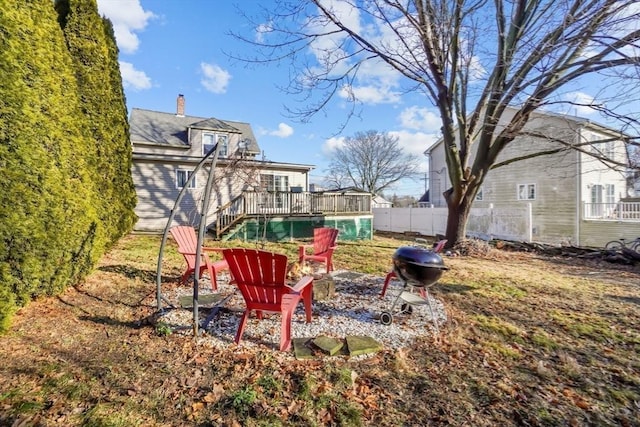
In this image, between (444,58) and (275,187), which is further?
(275,187)

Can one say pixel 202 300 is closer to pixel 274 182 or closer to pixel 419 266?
pixel 419 266

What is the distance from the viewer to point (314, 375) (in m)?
2.69

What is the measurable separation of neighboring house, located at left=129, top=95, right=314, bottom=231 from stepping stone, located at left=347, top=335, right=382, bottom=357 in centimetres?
958

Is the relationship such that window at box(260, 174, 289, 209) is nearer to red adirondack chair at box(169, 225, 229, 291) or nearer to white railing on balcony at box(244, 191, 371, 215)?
white railing on balcony at box(244, 191, 371, 215)

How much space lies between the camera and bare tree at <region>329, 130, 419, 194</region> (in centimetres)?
3209

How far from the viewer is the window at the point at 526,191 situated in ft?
53.9

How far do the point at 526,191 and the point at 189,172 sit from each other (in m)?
17.3

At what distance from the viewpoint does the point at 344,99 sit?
30.4 feet

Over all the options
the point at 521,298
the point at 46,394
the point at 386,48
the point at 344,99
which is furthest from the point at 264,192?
the point at 46,394

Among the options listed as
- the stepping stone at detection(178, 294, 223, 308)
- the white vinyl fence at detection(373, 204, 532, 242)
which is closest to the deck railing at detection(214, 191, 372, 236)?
the white vinyl fence at detection(373, 204, 532, 242)

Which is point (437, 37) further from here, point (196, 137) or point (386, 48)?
point (196, 137)

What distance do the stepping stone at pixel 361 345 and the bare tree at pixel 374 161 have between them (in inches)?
1157

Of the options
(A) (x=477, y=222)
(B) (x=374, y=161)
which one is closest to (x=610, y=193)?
(A) (x=477, y=222)

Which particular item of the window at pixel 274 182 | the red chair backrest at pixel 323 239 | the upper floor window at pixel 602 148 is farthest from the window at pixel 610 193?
the red chair backrest at pixel 323 239
